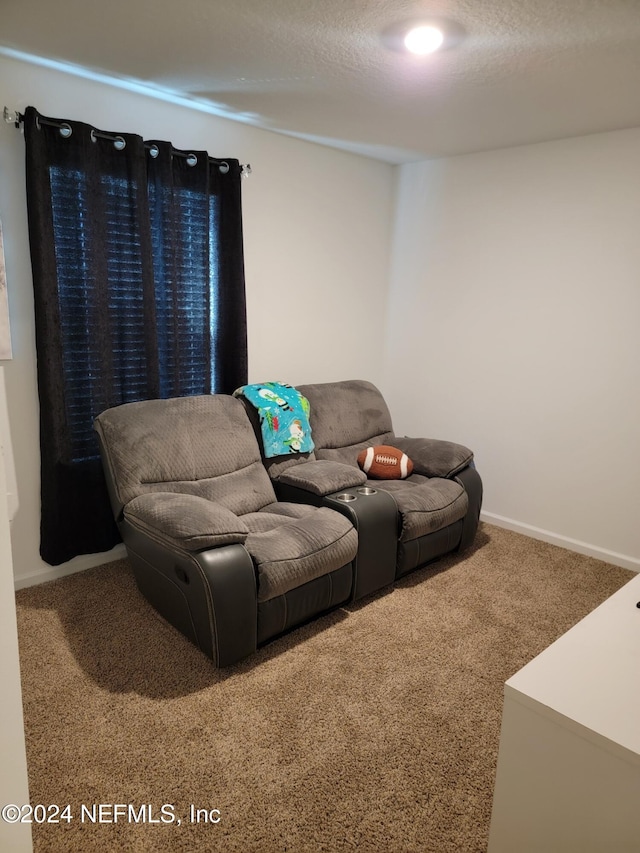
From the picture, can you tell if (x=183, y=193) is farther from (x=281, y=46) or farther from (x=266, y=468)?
(x=266, y=468)

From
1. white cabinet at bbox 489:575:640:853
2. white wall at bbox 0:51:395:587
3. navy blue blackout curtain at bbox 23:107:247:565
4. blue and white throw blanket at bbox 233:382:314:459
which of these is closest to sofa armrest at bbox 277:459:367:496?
blue and white throw blanket at bbox 233:382:314:459

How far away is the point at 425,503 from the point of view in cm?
296

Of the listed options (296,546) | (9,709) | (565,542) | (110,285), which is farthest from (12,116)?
(565,542)

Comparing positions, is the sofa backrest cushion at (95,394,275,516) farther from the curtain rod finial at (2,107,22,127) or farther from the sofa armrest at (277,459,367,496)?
the curtain rod finial at (2,107,22,127)

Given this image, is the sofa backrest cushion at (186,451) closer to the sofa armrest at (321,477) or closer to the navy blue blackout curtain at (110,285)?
the sofa armrest at (321,477)

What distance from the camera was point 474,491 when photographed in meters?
3.30

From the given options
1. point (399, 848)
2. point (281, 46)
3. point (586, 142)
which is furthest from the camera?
point (586, 142)

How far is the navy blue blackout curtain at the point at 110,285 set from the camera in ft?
8.52

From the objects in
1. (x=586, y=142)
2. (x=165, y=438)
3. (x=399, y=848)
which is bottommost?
(x=399, y=848)

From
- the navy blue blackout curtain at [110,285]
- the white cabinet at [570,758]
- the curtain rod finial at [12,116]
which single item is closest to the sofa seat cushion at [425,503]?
the navy blue blackout curtain at [110,285]

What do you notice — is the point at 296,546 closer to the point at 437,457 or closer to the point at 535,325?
the point at 437,457

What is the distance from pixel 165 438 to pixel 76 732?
1.27 meters

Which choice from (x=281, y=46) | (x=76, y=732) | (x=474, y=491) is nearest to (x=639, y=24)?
(x=281, y=46)

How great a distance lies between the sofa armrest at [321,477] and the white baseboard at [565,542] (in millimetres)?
1259
